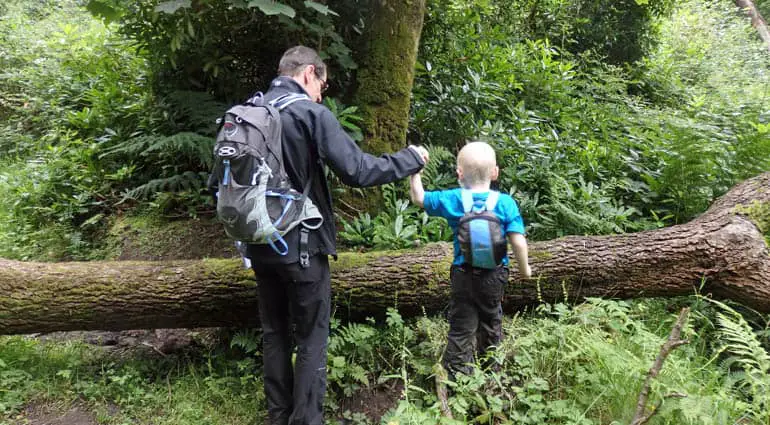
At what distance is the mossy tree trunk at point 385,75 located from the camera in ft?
16.5

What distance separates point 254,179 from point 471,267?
1.39 metres

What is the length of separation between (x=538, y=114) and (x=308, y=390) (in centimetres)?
509

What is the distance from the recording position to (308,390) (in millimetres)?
2863

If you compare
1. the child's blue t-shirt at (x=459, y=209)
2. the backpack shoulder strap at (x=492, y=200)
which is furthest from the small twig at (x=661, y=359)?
the backpack shoulder strap at (x=492, y=200)

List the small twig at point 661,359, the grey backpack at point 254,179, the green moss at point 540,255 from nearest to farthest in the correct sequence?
the small twig at point 661,359, the grey backpack at point 254,179, the green moss at point 540,255

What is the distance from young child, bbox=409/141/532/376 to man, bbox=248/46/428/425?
10.9 inches

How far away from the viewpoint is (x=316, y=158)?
2.85m

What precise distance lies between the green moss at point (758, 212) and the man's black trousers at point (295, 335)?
363 cm

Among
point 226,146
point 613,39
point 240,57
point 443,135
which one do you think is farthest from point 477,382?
point 613,39

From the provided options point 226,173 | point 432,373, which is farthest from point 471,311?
point 226,173

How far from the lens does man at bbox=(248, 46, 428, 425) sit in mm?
2709

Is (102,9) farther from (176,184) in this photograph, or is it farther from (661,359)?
(661,359)

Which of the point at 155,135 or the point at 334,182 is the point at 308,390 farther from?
the point at 155,135

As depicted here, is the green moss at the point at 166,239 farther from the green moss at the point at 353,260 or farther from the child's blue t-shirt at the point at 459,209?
the child's blue t-shirt at the point at 459,209
